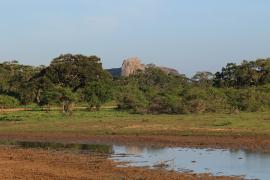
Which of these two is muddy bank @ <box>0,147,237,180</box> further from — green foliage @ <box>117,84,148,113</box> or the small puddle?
green foliage @ <box>117,84,148,113</box>

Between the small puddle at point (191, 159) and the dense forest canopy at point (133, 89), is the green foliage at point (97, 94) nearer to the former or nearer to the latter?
the dense forest canopy at point (133, 89)

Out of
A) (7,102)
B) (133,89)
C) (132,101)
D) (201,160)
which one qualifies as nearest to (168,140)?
(201,160)

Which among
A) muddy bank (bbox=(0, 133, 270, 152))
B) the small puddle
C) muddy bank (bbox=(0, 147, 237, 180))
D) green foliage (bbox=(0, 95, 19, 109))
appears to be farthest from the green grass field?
green foliage (bbox=(0, 95, 19, 109))

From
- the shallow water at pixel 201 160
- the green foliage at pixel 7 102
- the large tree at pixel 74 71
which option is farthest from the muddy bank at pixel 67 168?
the large tree at pixel 74 71

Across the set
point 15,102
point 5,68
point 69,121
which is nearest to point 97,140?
point 69,121

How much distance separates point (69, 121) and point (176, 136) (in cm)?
1263

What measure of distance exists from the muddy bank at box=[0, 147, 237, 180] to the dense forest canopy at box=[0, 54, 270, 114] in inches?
979

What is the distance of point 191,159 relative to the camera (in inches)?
819

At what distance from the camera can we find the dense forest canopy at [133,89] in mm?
48062

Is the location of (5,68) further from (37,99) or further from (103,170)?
(103,170)

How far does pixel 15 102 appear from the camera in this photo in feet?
225

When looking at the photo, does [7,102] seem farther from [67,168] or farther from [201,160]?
[67,168]

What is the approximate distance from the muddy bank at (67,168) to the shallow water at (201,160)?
1.05 metres

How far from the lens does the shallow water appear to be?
17516 mm
